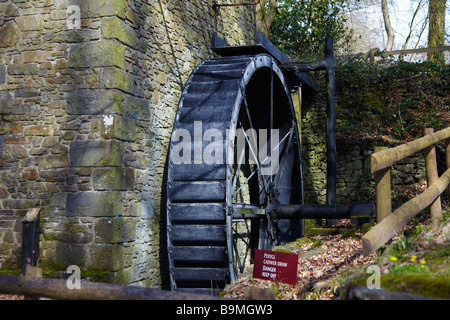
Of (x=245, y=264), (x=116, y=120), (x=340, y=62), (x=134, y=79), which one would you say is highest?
(x=340, y=62)

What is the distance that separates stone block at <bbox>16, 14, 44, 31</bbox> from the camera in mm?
5316

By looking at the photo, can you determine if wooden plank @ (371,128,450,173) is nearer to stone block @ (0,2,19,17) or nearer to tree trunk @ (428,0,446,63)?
stone block @ (0,2,19,17)

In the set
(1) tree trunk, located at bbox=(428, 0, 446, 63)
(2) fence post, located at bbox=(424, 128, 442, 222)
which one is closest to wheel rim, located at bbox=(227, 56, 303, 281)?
(2) fence post, located at bbox=(424, 128, 442, 222)

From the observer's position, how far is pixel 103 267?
493cm

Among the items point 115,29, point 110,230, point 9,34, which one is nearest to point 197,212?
point 110,230

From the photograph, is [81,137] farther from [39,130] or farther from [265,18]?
[265,18]

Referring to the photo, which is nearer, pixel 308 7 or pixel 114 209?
pixel 114 209

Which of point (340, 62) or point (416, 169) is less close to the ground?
point (340, 62)

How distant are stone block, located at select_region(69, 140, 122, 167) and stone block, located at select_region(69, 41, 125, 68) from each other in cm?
85

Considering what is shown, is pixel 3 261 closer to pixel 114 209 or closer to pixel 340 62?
pixel 114 209

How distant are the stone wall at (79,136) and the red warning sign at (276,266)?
156cm

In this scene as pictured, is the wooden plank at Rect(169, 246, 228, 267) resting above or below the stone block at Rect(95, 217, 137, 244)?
below
